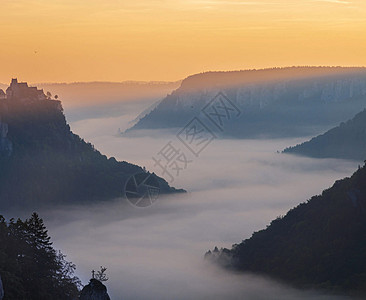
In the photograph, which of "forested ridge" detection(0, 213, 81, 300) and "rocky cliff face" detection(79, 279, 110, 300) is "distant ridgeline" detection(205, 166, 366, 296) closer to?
"forested ridge" detection(0, 213, 81, 300)

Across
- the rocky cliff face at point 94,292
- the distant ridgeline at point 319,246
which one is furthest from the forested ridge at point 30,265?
the distant ridgeline at point 319,246

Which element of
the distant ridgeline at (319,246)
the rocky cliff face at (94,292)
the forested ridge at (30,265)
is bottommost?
the rocky cliff face at (94,292)

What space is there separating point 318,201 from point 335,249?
23.8 metres

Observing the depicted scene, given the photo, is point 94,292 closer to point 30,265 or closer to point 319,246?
point 30,265

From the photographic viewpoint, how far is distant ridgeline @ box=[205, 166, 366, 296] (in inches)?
5940

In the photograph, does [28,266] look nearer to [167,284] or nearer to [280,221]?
[167,284]

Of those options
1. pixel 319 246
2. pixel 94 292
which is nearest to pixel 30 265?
pixel 94 292

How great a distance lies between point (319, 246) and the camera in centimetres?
16325

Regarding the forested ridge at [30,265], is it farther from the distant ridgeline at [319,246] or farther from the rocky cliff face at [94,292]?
the distant ridgeline at [319,246]

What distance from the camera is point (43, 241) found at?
295ft

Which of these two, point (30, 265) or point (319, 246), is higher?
point (319, 246)

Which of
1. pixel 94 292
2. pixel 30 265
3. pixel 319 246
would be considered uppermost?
pixel 319 246

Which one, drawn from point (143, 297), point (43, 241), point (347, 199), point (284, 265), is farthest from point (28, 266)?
point (347, 199)

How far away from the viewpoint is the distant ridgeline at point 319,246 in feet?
495
